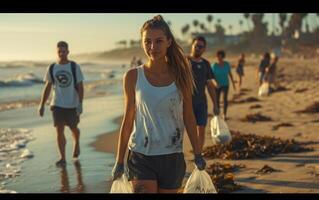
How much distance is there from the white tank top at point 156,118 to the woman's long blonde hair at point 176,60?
79 mm

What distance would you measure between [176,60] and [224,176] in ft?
9.10

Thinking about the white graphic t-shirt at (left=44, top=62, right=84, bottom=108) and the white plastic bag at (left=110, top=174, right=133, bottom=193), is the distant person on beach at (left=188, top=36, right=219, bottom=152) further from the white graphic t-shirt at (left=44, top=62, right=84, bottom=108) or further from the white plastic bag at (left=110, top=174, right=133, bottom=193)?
the white plastic bag at (left=110, top=174, right=133, bottom=193)

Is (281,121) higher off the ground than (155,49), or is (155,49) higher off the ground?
(155,49)

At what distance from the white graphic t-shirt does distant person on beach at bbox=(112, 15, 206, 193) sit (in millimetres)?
4351

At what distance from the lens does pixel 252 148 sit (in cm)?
844

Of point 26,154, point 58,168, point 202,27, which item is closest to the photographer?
point 58,168

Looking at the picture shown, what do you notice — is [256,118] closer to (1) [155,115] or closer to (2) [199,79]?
(2) [199,79]

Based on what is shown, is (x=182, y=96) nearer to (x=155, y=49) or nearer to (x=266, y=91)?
(x=155, y=49)

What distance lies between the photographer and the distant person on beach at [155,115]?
4.10m

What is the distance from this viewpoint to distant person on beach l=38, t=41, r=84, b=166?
836 cm

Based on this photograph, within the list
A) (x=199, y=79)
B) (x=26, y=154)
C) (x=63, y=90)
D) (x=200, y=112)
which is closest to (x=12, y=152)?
(x=26, y=154)

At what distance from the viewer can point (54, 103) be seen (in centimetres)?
848
